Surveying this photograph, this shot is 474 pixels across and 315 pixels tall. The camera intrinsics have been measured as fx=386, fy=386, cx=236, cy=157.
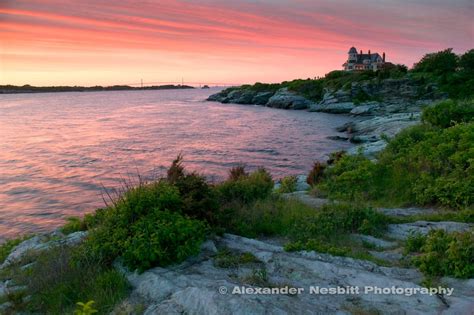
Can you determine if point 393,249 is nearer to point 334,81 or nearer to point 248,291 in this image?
point 248,291

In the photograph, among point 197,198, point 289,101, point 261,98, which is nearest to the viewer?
point 197,198

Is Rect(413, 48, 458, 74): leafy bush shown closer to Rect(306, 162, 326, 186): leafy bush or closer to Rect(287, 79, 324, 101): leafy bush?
Rect(287, 79, 324, 101): leafy bush

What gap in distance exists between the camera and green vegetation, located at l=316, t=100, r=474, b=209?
432 inches

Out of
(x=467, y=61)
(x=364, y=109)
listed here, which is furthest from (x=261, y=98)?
(x=467, y=61)

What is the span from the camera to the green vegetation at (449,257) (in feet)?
20.2

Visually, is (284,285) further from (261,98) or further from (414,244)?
(261,98)

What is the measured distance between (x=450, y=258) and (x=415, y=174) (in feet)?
22.2

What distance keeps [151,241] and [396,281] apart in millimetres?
3961

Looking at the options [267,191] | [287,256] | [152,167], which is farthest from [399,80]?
[287,256]

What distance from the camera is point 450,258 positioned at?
20.6 ft

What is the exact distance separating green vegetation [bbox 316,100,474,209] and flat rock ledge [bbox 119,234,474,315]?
5.17 meters

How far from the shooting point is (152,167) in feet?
81.9

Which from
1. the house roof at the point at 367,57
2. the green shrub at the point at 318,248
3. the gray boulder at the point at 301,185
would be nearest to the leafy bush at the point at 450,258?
the green shrub at the point at 318,248

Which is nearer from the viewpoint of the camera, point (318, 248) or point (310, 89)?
point (318, 248)
